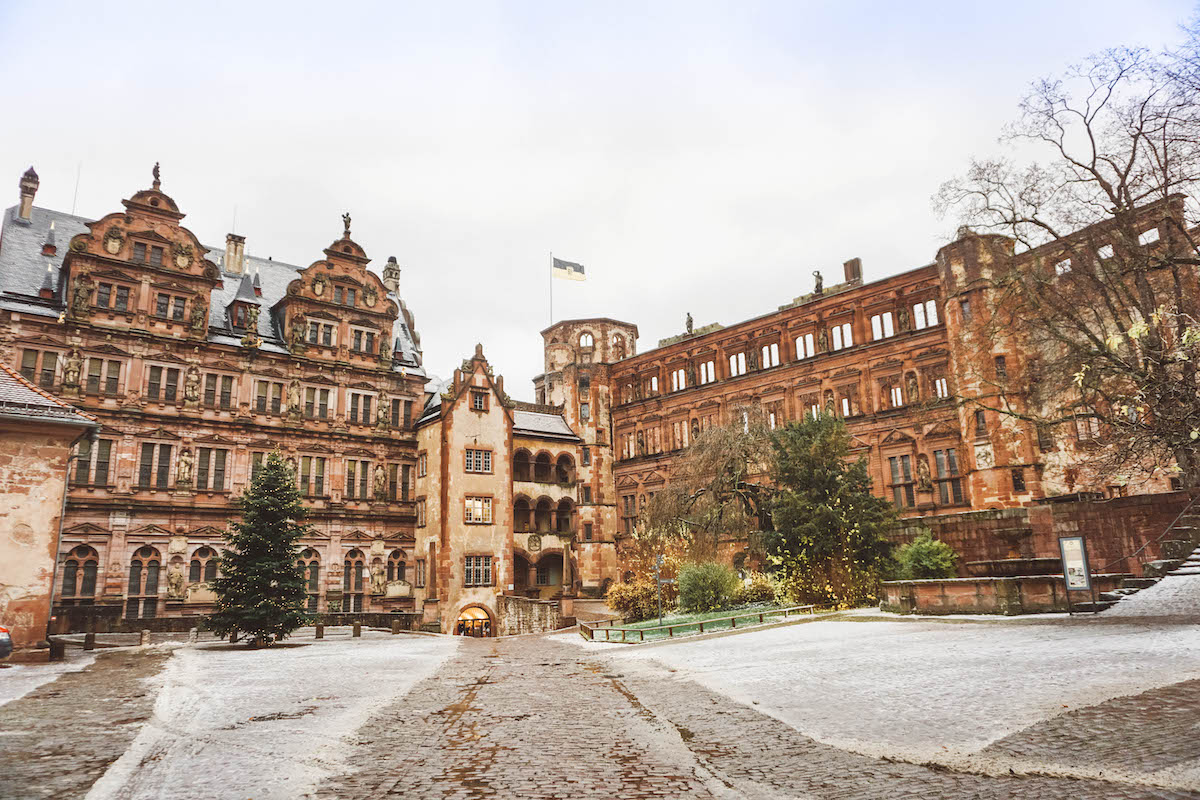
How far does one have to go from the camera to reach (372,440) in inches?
1658

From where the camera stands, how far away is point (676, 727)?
9.67m

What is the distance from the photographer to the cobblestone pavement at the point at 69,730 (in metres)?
7.02

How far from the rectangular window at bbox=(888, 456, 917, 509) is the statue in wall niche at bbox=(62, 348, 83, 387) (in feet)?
131

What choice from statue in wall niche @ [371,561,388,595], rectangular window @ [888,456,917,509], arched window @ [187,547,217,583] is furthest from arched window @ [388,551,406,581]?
rectangular window @ [888,456,917,509]

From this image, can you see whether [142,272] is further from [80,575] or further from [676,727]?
[676,727]

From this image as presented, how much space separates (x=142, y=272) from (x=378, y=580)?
1877 centimetres

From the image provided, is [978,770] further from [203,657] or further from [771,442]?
[771,442]

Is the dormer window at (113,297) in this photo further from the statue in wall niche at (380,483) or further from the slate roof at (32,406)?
the slate roof at (32,406)

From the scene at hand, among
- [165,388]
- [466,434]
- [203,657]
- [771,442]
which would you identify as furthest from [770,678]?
[165,388]

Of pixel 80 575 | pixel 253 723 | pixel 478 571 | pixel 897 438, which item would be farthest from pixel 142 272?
pixel 897 438

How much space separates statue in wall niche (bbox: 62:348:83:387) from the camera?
111ft

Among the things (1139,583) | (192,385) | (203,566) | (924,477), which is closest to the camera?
(1139,583)

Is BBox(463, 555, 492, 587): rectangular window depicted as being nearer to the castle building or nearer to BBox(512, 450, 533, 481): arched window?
the castle building


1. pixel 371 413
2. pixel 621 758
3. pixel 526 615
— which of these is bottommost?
pixel 526 615
